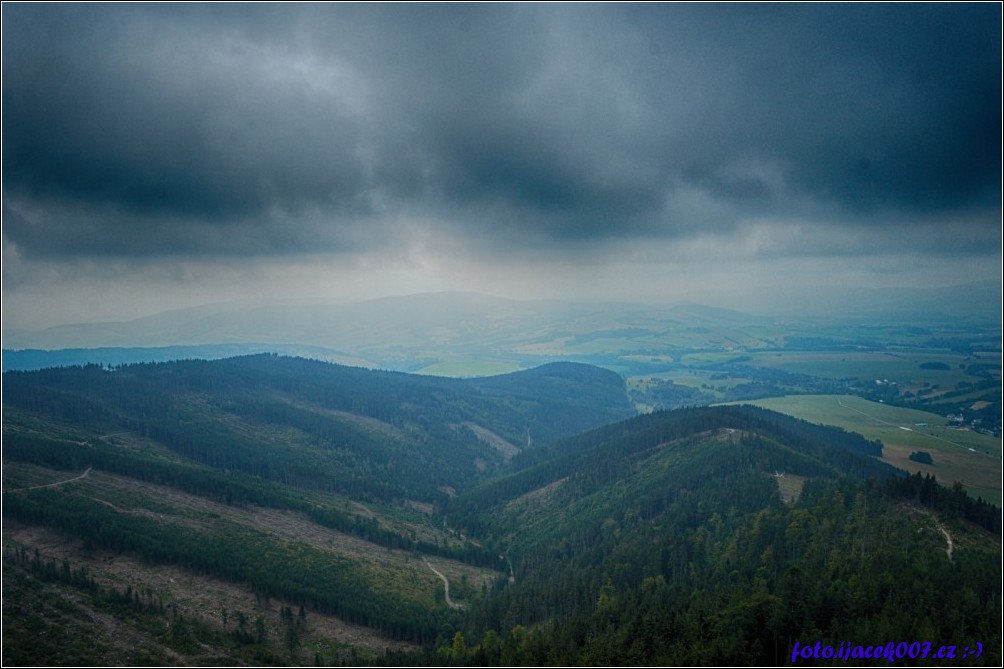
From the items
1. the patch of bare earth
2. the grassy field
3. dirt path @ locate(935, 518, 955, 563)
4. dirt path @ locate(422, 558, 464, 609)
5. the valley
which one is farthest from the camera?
the grassy field

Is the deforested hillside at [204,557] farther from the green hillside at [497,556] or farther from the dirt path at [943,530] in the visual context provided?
the dirt path at [943,530]

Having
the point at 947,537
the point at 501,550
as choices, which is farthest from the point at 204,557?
the point at 947,537

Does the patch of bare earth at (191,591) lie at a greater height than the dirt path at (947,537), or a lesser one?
lesser

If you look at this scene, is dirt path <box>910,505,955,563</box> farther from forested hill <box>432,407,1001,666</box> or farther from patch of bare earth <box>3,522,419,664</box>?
patch of bare earth <box>3,522,419,664</box>

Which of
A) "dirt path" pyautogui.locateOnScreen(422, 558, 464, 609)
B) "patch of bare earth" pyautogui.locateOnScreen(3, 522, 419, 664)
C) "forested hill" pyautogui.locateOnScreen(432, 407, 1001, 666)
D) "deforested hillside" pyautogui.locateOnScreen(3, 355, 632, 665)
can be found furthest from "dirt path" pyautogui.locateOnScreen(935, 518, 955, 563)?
"dirt path" pyautogui.locateOnScreen(422, 558, 464, 609)

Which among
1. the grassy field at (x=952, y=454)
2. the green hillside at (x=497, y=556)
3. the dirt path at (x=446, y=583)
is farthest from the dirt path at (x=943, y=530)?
the dirt path at (x=446, y=583)

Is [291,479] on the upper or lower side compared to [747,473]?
lower

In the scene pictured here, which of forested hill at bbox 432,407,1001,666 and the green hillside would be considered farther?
the green hillside

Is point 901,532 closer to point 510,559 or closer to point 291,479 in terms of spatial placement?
point 510,559

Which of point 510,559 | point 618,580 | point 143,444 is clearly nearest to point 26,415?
point 143,444
